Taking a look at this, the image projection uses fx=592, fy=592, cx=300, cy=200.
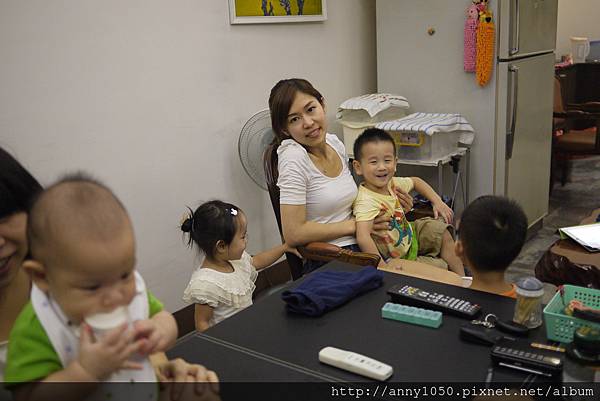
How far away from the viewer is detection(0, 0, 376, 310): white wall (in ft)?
7.23

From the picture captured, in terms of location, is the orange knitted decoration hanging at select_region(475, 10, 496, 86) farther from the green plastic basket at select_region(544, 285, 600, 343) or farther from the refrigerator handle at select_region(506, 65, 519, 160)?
the green plastic basket at select_region(544, 285, 600, 343)

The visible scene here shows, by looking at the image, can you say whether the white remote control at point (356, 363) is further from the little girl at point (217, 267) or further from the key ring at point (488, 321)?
the little girl at point (217, 267)

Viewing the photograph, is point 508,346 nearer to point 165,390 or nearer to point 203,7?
point 165,390

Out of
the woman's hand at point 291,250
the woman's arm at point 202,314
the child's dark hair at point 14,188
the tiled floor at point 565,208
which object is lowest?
the tiled floor at point 565,208

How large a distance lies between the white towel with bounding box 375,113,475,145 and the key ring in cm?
194

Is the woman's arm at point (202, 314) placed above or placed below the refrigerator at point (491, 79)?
below

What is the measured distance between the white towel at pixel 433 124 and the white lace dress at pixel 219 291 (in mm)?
1467

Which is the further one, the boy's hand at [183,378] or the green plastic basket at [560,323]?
the green plastic basket at [560,323]

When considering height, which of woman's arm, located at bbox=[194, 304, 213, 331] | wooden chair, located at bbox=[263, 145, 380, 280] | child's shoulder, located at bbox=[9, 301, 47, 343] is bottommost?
woman's arm, located at bbox=[194, 304, 213, 331]

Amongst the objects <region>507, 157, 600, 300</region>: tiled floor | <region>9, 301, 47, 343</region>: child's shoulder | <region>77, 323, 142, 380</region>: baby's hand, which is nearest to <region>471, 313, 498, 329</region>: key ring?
<region>77, 323, 142, 380</region>: baby's hand

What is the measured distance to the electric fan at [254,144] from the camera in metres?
2.99

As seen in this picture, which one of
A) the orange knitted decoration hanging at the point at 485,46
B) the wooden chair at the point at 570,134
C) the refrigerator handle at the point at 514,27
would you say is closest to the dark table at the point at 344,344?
the orange knitted decoration hanging at the point at 485,46

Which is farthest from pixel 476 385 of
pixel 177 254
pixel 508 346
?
pixel 177 254

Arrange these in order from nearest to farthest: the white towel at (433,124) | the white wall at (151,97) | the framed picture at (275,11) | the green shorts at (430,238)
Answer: the white wall at (151,97)
the green shorts at (430,238)
the framed picture at (275,11)
the white towel at (433,124)
